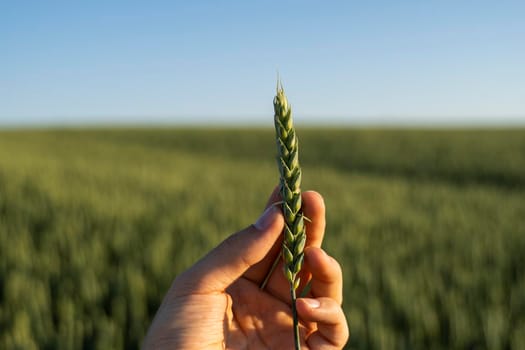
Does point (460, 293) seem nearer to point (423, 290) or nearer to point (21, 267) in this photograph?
point (423, 290)

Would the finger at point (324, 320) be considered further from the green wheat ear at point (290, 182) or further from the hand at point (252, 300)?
the green wheat ear at point (290, 182)

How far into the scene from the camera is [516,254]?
3.94 meters

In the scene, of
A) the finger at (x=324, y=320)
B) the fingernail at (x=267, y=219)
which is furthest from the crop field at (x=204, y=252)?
the fingernail at (x=267, y=219)

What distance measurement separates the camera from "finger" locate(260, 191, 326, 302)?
3.91ft

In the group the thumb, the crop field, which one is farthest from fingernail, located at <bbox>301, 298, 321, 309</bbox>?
the crop field

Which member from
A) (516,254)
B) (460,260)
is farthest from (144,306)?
(516,254)

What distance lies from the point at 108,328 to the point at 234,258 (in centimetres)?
149

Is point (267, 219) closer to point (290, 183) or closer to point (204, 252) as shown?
point (290, 183)

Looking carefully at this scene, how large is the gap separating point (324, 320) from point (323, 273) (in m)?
0.11

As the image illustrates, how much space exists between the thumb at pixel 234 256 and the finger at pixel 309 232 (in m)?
0.11

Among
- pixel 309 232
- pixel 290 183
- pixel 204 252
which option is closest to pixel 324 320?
pixel 309 232

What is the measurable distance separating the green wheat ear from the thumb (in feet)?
0.39

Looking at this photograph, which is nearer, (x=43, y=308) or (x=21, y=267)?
(x=43, y=308)

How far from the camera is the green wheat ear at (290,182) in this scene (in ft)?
2.99
